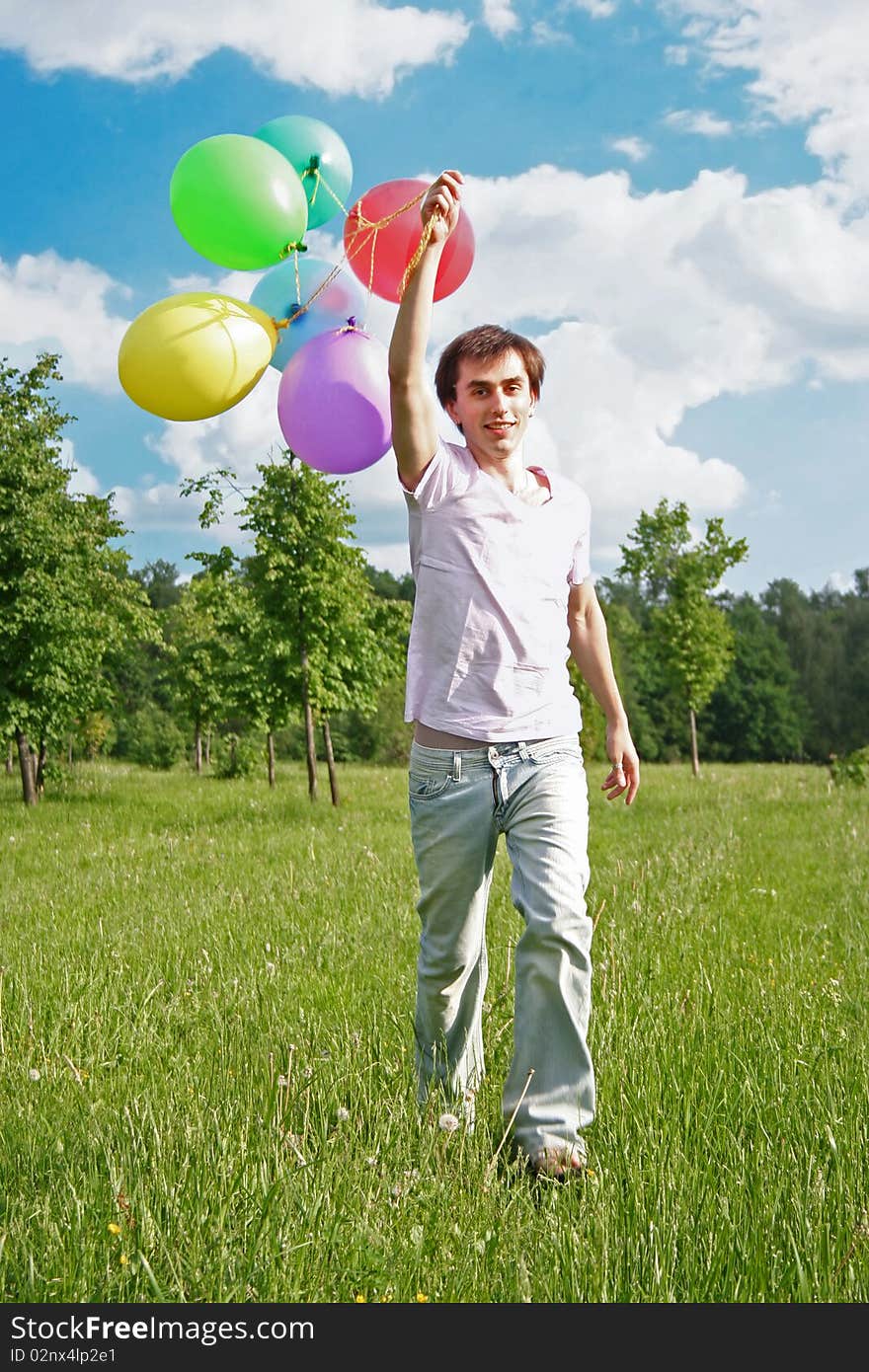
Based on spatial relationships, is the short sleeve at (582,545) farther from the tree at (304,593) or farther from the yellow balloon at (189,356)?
the tree at (304,593)

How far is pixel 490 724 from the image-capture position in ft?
9.50

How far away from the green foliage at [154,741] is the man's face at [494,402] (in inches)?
1462

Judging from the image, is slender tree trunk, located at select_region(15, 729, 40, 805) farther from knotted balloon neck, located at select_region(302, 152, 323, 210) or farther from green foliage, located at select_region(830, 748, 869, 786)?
knotted balloon neck, located at select_region(302, 152, 323, 210)

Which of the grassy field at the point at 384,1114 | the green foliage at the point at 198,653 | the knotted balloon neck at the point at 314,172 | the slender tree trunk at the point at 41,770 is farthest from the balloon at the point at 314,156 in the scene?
the green foliage at the point at 198,653

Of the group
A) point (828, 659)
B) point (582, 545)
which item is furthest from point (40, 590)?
point (828, 659)

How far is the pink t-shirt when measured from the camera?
292 centimetres

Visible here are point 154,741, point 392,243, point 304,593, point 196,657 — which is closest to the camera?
point 392,243

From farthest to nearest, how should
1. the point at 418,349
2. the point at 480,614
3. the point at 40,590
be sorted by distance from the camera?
the point at 40,590
the point at 480,614
the point at 418,349

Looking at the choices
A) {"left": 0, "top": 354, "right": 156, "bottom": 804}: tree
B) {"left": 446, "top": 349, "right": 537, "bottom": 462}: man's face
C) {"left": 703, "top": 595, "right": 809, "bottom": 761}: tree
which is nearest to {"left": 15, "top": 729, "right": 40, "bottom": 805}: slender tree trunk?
{"left": 0, "top": 354, "right": 156, "bottom": 804}: tree

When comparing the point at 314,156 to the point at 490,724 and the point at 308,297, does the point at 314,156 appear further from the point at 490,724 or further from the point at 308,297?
the point at 490,724

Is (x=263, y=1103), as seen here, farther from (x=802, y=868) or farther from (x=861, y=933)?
(x=802, y=868)

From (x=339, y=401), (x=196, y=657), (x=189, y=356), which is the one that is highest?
(x=196, y=657)

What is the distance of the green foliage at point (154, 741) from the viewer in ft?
135

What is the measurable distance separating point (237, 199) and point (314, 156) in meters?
0.59
